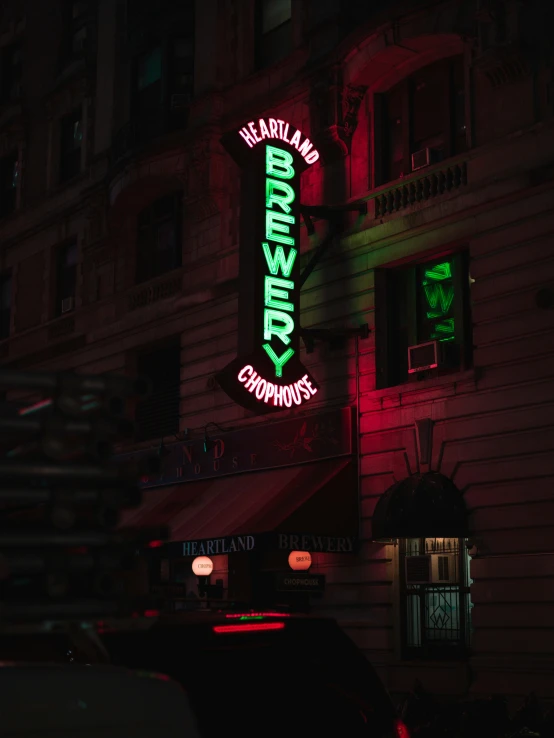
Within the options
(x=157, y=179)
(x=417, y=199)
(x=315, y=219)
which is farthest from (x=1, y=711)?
(x=157, y=179)

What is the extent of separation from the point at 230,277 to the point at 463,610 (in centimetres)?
822

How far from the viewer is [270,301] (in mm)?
18391

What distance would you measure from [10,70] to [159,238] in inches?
448

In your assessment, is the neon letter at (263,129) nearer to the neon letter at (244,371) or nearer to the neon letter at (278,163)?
the neon letter at (278,163)

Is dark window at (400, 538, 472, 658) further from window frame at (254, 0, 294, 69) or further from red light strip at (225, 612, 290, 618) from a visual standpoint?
red light strip at (225, 612, 290, 618)

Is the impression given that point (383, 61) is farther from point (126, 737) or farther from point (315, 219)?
point (126, 737)

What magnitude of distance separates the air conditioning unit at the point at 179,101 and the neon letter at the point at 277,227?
234 inches

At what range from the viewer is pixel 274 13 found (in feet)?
74.1

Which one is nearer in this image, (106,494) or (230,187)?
(106,494)

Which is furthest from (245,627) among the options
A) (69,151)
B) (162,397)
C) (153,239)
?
(69,151)

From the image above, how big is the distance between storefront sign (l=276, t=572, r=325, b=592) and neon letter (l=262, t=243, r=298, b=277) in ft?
16.6

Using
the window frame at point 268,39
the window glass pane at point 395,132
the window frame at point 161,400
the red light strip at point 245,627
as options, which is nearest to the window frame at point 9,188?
the window frame at point 161,400

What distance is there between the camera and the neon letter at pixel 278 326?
Result: 1817cm

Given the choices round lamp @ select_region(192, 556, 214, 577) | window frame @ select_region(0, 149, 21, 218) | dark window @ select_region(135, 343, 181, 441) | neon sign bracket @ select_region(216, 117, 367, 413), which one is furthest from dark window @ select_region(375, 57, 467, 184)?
window frame @ select_region(0, 149, 21, 218)
